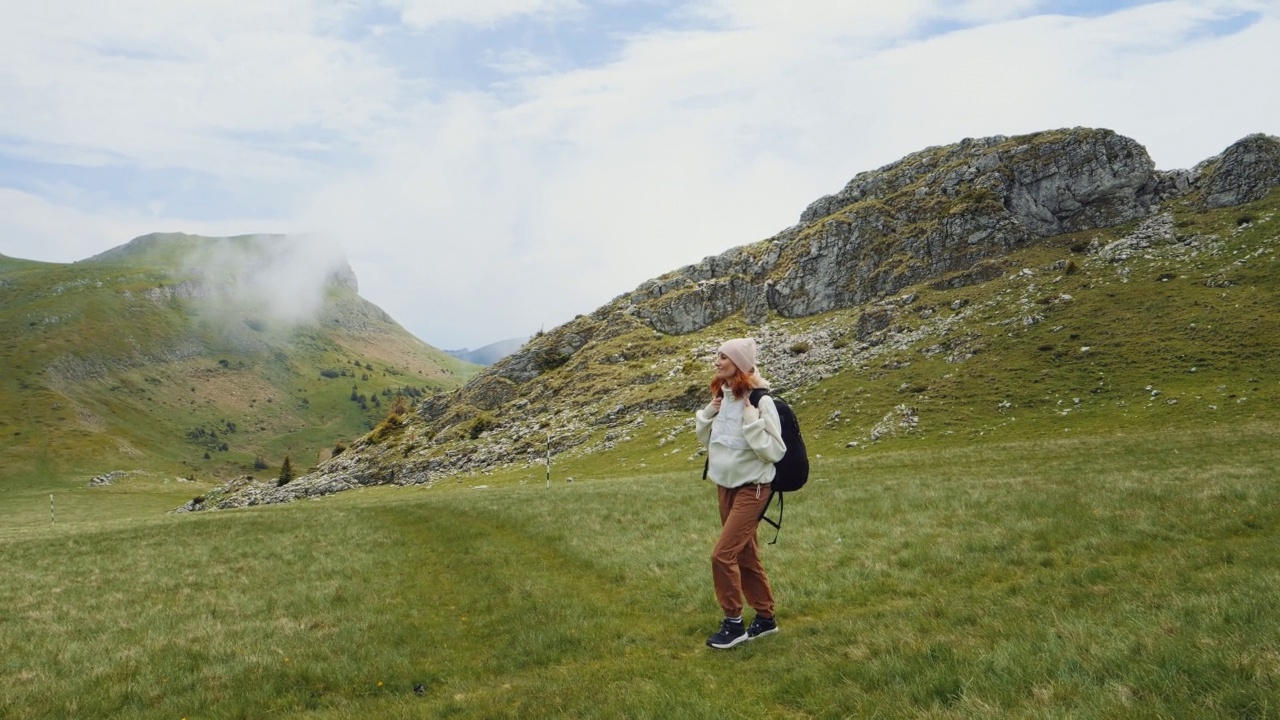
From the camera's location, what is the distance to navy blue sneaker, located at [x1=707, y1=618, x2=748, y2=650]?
1019 cm

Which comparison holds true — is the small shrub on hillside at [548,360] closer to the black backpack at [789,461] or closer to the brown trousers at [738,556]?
the brown trousers at [738,556]

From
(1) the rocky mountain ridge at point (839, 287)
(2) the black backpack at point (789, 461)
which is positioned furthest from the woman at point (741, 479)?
(1) the rocky mountain ridge at point (839, 287)

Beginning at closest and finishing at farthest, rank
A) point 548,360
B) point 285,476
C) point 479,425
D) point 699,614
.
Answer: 1. point 699,614
2. point 479,425
3. point 285,476
4. point 548,360

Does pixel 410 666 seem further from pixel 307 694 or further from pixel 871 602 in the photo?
pixel 871 602

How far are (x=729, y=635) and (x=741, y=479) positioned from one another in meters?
2.52

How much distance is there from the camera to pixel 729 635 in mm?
10266

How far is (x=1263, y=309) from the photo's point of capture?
196ft

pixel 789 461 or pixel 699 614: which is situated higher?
pixel 789 461

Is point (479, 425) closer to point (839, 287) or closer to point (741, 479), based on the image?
point (839, 287)

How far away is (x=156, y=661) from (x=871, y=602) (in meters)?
13.3

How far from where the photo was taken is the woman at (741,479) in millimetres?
10195

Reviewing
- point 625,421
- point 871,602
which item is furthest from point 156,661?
point 625,421

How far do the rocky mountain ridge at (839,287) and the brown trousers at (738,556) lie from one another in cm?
5601

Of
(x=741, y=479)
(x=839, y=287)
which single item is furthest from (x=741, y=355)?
(x=839, y=287)
